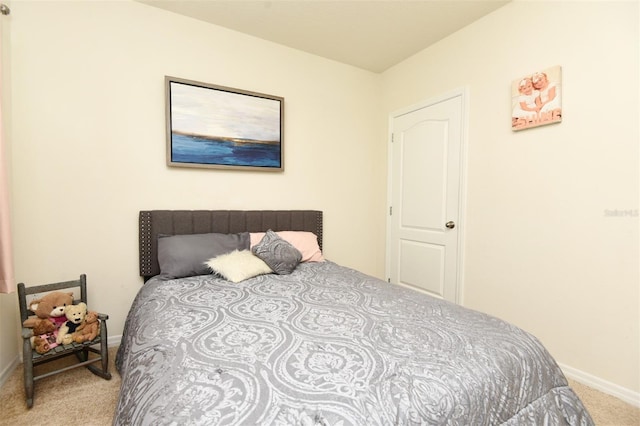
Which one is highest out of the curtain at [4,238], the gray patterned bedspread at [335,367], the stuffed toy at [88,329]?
the curtain at [4,238]

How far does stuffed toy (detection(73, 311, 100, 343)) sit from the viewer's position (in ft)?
5.97

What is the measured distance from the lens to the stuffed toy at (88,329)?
5.97ft

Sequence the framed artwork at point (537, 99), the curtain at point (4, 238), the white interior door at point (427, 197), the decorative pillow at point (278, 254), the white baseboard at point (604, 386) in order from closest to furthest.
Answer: the curtain at point (4, 238) → the white baseboard at point (604, 386) → the framed artwork at point (537, 99) → the decorative pillow at point (278, 254) → the white interior door at point (427, 197)

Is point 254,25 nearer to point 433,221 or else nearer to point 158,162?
point 158,162

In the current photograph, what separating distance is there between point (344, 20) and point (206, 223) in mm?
2050

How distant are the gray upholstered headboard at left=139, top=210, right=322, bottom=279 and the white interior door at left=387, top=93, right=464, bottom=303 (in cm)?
98

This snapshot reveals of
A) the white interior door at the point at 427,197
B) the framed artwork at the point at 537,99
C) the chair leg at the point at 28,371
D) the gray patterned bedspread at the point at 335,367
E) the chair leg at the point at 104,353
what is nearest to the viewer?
the gray patterned bedspread at the point at 335,367

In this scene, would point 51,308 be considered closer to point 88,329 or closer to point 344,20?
point 88,329

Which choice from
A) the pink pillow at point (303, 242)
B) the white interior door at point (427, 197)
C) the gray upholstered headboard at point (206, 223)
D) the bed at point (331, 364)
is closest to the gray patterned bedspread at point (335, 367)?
the bed at point (331, 364)

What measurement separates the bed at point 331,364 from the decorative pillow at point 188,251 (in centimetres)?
33

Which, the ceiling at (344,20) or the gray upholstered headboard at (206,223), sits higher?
the ceiling at (344,20)

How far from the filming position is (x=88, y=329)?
1855 mm

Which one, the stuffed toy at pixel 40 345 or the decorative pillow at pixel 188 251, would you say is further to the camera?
the decorative pillow at pixel 188 251

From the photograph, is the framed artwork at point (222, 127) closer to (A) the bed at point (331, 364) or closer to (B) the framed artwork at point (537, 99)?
(A) the bed at point (331, 364)
